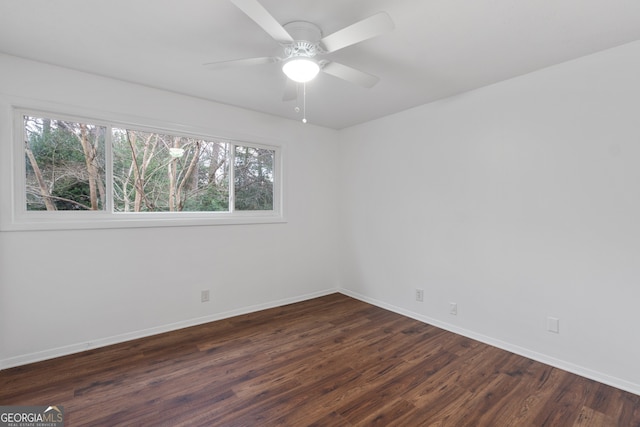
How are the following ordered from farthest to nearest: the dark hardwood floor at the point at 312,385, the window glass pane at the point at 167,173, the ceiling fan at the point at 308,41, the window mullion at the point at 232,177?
1. the window mullion at the point at 232,177
2. the window glass pane at the point at 167,173
3. the dark hardwood floor at the point at 312,385
4. the ceiling fan at the point at 308,41

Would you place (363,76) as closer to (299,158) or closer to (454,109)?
(454,109)

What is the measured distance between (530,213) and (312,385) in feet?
7.43

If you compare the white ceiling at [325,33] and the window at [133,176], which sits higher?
the white ceiling at [325,33]

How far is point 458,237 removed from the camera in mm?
2996

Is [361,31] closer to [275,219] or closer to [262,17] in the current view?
[262,17]

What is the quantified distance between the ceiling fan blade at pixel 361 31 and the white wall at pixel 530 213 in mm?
1798

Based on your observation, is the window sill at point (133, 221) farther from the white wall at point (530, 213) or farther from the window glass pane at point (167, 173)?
the white wall at point (530, 213)

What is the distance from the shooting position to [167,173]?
3.10m

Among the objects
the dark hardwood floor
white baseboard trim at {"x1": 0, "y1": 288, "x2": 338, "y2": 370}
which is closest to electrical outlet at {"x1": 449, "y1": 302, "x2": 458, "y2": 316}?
the dark hardwood floor

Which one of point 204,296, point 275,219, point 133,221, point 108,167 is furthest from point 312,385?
point 108,167

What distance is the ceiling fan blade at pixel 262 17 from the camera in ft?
4.29

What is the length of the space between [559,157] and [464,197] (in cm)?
81

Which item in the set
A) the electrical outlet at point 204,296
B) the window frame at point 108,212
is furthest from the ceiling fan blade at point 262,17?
the electrical outlet at point 204,296

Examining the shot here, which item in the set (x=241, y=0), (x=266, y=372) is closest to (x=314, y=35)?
(x=241, y=0)
